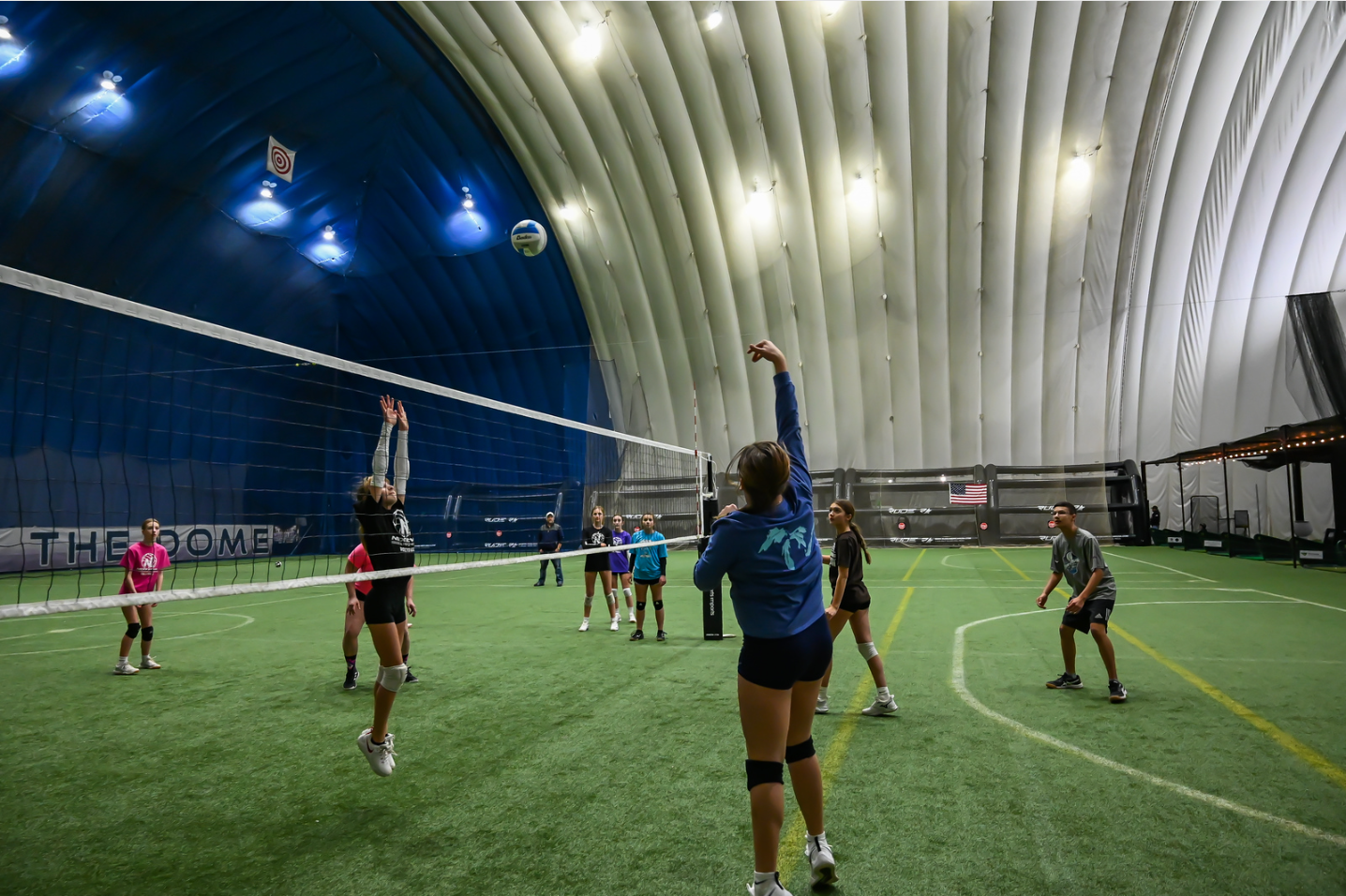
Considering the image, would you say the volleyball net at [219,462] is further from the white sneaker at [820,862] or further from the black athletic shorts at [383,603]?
the white sneaker at [820,862]

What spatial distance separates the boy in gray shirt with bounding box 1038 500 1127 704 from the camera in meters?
6.04

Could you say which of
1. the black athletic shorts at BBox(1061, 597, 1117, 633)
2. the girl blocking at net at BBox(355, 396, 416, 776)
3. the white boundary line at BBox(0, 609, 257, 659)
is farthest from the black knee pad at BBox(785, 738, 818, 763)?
the white boundary line at BBox(0, 609, 257, 659)

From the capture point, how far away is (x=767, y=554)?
2.74m

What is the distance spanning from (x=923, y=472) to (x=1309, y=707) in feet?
71.1

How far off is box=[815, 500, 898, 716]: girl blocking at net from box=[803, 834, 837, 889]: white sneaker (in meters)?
2.58

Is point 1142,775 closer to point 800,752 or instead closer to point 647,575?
point 800,752

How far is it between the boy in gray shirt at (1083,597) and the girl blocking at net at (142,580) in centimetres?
870

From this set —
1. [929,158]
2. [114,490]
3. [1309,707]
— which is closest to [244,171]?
[114,490]

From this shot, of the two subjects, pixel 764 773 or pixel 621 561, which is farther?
pixel 621 561

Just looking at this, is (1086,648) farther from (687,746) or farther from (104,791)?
(104,791)

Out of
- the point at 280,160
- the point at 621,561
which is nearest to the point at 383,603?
the point at 621,561

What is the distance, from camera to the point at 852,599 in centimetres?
583

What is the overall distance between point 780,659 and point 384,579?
2785 millimetres

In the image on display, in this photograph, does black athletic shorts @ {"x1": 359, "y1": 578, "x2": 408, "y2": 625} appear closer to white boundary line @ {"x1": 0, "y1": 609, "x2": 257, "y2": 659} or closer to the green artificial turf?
the green artificial turf
